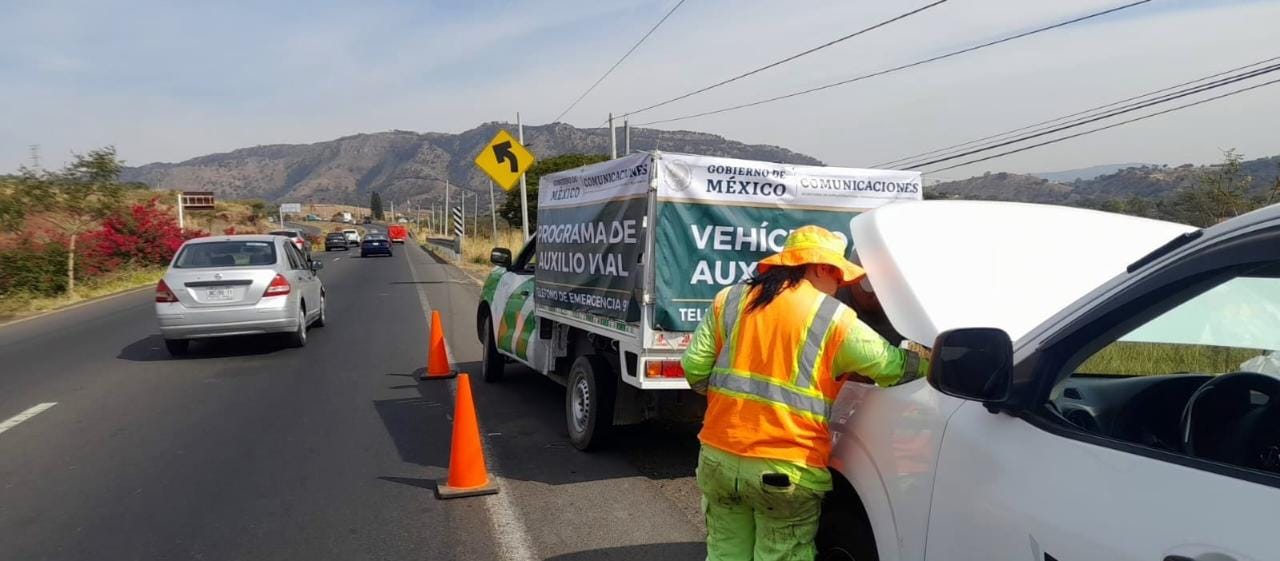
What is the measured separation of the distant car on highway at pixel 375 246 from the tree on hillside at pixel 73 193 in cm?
2429

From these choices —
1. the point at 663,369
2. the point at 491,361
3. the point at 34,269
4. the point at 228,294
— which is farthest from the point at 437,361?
the point at 34,269

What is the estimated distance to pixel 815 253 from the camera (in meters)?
3.18

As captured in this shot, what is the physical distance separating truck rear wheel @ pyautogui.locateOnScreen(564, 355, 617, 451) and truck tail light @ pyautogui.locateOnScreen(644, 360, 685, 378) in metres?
0.81

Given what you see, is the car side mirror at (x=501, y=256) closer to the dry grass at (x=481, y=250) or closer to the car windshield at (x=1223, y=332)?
the car windshield at (x=1223, y=332)

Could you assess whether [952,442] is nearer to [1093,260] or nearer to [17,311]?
[1093,260]

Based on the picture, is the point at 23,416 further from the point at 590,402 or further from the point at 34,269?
the point at 34,269

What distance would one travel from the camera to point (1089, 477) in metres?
2.03

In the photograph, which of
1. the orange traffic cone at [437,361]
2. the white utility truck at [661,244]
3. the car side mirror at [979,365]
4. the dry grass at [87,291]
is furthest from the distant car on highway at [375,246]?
the car side mirror at [979,365]

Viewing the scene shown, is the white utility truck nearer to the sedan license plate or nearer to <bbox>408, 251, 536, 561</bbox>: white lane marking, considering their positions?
<bbox>408, 251, 536, 561</bbox>: white lane marking

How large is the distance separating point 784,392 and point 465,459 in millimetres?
3376

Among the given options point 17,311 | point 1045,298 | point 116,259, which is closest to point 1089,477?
point 1045,298

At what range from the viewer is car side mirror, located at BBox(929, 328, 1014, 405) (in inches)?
87.6

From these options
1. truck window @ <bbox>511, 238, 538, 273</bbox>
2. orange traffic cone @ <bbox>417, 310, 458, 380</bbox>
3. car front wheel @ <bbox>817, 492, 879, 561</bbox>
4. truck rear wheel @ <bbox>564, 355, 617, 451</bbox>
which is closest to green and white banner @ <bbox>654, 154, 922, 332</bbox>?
truck rear wheel @ <bbox>564, 355, 617, 451</bbox>

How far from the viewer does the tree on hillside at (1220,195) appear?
26.9 feet
